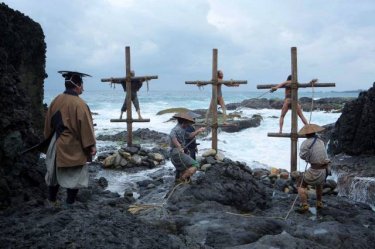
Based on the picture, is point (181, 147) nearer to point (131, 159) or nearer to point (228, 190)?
point (228, 190)

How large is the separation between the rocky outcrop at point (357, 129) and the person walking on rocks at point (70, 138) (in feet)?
30.2

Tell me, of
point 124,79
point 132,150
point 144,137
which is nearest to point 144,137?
point 144,137

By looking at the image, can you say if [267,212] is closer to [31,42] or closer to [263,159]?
[31,42]

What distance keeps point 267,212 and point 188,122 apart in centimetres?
243

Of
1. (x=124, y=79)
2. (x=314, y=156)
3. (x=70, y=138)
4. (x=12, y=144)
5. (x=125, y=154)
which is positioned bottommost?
(x=125, y=154)

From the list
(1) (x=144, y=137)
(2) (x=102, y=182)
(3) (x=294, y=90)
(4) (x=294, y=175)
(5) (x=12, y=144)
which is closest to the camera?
(5) (x=12, y=144)

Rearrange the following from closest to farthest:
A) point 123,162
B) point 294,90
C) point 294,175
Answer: point 294,175 < point 294,90 < point 123,162

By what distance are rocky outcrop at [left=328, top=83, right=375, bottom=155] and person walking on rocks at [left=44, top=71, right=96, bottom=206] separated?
363 inches

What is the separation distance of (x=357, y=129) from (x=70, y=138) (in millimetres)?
9804

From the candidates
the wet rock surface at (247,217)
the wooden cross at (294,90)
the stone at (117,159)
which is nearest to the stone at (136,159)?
the stone at (117,159)

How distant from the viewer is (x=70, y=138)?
17.9 ft

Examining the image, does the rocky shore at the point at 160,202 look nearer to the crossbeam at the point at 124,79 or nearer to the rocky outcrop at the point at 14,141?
the rocky outcrop at the point at 14,141

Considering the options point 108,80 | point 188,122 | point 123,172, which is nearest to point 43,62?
point 108,80

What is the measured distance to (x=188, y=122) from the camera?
8406 mm
